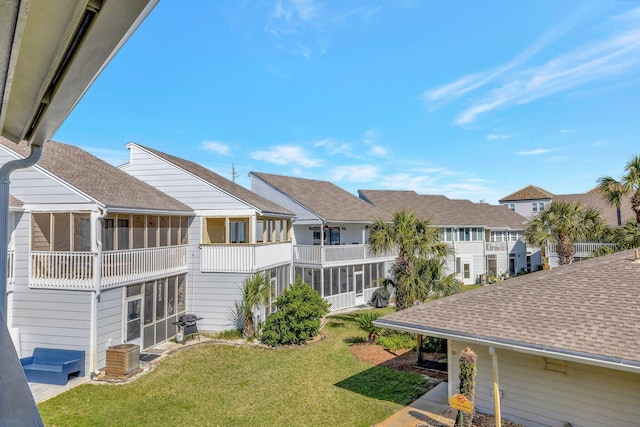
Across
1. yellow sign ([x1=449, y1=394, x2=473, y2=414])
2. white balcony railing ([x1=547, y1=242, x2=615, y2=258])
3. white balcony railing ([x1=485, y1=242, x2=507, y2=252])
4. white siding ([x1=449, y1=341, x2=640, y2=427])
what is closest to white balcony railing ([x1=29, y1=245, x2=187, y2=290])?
yellow sign ([x1=449, y1=394, x2=473, y2=414])

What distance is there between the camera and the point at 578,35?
8719 mm

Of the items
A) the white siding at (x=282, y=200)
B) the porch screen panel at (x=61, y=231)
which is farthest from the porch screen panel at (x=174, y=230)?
the white siding at (x=282, y=200)

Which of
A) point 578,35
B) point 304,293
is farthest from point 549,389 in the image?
point 304,293

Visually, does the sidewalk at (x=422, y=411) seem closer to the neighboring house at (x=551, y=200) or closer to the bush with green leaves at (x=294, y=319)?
the bush with green leaves at (x=294, y=319)

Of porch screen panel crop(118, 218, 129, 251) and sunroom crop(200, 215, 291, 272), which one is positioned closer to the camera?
porch screen panel crop(118, 218, 129, 251)

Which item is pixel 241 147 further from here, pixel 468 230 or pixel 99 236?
pixel 99 236

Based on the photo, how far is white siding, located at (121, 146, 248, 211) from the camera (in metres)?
16.8

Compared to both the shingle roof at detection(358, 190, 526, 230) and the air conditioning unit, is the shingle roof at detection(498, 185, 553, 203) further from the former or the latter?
the air conditioning unit

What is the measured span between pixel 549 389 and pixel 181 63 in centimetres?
1573

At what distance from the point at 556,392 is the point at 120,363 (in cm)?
1175

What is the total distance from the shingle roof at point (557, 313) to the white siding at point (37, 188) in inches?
426

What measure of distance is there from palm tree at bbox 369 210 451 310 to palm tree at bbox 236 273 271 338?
5233 millimetres

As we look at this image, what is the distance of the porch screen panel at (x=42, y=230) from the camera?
12.1m

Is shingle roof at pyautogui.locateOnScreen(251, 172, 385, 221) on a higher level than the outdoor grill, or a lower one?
higher
